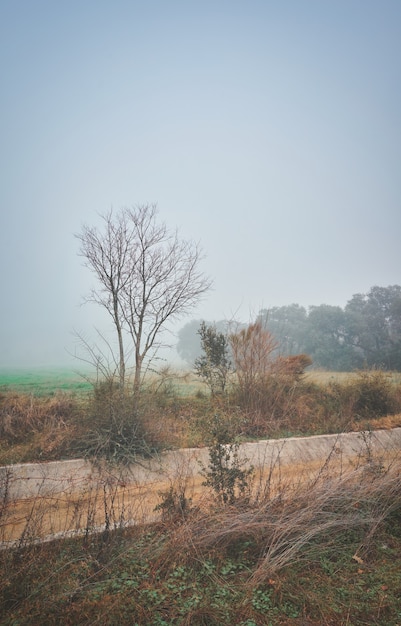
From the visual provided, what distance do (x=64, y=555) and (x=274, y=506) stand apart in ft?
8.97

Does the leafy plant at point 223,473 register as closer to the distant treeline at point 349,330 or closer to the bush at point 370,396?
the bush at point 370,396

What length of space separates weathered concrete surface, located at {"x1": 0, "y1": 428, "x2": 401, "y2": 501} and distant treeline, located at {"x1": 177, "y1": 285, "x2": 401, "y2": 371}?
1112 cm

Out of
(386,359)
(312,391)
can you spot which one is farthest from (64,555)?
(386,359)

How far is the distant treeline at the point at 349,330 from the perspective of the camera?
20.7 m

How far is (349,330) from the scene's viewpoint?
858 inches

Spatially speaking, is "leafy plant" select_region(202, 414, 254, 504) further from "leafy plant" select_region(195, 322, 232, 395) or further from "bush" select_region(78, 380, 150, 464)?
"leafy plant" select_region(195, 322, 232, 395)

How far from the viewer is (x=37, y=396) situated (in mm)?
9680

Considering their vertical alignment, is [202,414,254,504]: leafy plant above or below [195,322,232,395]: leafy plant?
below

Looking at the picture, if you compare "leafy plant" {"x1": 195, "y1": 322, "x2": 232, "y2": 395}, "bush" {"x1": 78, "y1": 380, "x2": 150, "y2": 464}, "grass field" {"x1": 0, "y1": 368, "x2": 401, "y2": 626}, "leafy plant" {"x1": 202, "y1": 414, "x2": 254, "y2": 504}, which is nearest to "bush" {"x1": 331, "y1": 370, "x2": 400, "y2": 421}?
"leafy plant" {"x1": 195, "y1": 322, "x2": 232, "y2": 395}

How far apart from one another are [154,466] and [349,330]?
722 inches

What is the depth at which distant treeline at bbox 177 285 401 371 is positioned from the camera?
20734 millimetres

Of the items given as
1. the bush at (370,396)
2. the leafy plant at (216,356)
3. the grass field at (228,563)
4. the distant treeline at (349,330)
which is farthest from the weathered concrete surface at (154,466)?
the distant treeline at (349,330)

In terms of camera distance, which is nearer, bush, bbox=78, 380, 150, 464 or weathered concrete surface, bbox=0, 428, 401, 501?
weathered concrete surface, bbox=0, 428, 401, 501

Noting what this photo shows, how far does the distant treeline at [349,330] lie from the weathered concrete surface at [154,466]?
36.5ft
